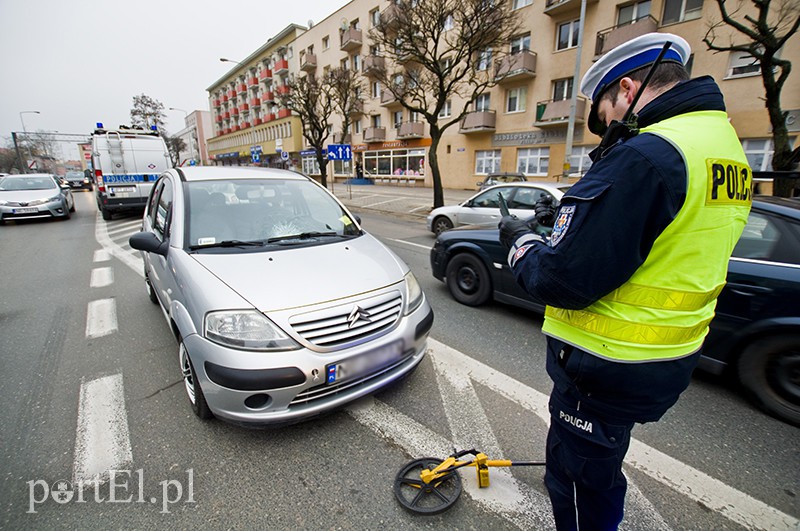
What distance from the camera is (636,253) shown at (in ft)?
3.68

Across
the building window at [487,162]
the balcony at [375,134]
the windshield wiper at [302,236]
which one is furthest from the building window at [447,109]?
the windshield wiper at [302,236]

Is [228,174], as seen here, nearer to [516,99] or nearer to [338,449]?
[338,449]

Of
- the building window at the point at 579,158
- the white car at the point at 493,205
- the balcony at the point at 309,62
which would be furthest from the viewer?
the balcony at the point at 309,62

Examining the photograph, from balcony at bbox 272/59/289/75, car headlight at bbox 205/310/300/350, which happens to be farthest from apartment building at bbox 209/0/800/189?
car headlight at bbox 205/310/300/350

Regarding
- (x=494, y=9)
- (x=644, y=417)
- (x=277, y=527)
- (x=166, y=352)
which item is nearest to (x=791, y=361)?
(x=644, y=417)

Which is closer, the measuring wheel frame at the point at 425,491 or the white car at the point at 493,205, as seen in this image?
the measuring wheel frame at the point at 425,491

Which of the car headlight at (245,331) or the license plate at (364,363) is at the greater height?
the car headlight at (245,331)

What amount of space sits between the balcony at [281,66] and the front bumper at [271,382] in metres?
50.6

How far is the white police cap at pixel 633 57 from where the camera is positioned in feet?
4.23

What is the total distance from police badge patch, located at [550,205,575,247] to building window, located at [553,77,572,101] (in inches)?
909

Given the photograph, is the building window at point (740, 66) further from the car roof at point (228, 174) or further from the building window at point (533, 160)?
the car roof at point (228, 174)

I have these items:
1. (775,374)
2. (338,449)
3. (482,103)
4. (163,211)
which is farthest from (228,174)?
(482,103)

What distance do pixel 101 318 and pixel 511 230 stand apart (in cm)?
488

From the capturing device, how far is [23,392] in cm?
289
